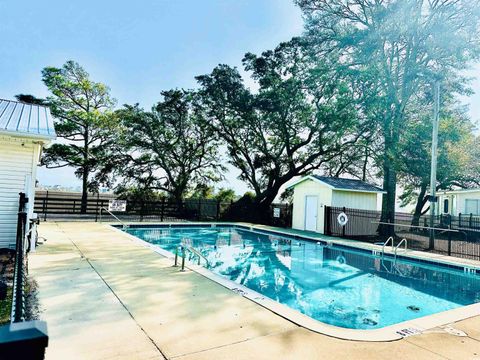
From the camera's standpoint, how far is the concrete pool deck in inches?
124

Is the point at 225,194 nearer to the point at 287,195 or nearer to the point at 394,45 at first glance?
the point at 287,195

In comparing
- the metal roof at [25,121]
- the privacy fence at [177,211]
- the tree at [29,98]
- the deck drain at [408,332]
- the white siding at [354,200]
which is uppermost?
the tree at [29,98]

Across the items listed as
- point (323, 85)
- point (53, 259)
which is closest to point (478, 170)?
point (323, 85)

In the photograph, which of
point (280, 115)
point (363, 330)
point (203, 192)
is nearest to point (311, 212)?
point (280, 115)

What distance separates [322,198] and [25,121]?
485 inches

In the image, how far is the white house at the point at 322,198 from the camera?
1515cm

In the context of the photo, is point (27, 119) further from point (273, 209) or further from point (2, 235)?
point (273, 209)

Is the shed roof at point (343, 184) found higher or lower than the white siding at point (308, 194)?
higher

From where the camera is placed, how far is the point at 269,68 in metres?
20.8

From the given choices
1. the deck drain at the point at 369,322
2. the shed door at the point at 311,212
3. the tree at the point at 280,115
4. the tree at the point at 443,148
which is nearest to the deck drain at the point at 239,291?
the deck drain at the point at 369,322

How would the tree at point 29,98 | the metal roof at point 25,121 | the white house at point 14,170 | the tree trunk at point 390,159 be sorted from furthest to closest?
the tree at point 29,98
the tree trunk at point 390,159
the white house at point 14,170
the metal roof at point 25,121

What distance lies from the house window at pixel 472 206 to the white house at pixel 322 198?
8.55 m

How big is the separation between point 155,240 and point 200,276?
7.48 metres

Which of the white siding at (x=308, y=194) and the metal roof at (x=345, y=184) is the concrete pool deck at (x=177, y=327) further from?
the metal roof at (x=345, y=184)
